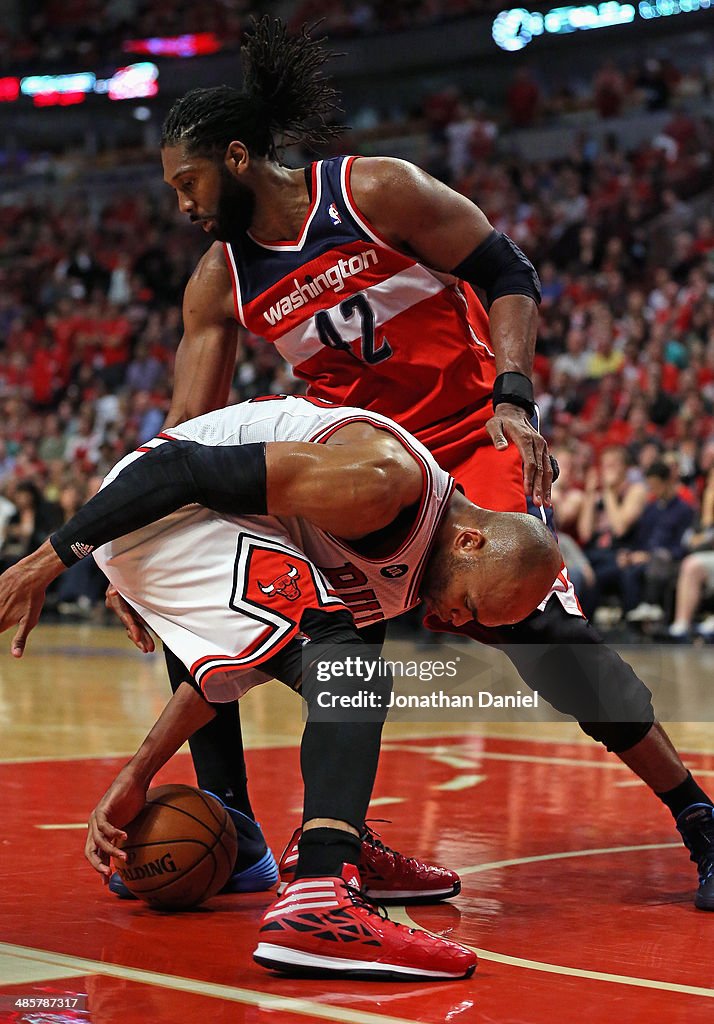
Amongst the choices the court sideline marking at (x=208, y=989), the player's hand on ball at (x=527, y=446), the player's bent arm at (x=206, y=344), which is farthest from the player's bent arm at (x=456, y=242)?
the court sideline marking at (x=208, y=989)

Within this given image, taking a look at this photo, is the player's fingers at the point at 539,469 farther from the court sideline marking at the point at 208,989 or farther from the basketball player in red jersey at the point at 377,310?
the court sideline marking at the point at 208,989

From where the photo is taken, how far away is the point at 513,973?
9.42ft

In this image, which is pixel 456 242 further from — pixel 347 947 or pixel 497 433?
pixel 347 947

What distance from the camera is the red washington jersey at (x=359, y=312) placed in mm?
4066

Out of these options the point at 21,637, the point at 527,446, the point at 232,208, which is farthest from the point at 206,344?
the point at 21,637

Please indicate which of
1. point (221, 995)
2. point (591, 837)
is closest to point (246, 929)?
point (221, 995)

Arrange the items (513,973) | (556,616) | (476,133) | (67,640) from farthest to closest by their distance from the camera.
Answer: (476,133) < (67,640) < (556,616) < (513,973)

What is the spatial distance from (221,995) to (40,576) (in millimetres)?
1040

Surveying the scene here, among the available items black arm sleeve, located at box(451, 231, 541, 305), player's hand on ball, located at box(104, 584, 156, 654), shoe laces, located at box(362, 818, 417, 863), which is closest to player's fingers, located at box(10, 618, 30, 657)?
player's hand on ball, located at box(104, 584, 156, 654)

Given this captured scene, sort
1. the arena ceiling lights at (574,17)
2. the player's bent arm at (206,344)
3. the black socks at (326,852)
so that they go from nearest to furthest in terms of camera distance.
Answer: the black socks at (326,852) < the player's bent arm at (206,344) < the arena ceiling lights at (574,17)

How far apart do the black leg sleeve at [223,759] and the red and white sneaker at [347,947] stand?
1047 millimetres

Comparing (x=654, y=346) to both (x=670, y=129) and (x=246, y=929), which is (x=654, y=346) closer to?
(x=670, y=129)

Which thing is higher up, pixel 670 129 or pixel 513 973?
pixel 670 129

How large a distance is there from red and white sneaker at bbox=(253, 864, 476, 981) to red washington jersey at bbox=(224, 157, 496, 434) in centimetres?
165
